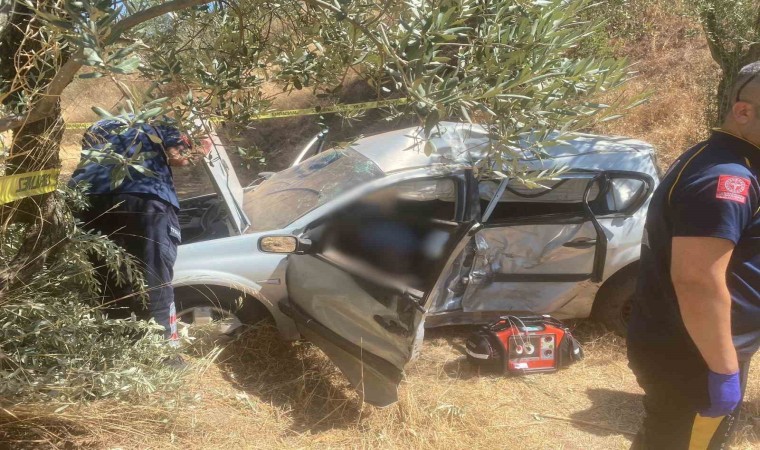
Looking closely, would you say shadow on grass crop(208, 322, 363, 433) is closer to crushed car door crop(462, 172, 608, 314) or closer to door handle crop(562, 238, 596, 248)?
crushed car door crop(462, 172, 608, 314)

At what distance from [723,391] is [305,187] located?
3.21 metres

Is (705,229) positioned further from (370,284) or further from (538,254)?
(538,254)

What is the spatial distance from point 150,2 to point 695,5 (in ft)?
21.2

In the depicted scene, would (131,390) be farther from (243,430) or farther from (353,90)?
(353,90)

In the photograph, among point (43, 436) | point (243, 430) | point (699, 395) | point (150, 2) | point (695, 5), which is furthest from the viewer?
point (695, 5)

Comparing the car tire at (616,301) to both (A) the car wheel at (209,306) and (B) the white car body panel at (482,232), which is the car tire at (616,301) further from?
(A) the car wheel at (209,306)

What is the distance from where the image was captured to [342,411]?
3.89m

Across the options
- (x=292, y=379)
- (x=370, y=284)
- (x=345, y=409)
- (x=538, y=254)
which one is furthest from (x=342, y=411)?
(x=538, y=254)

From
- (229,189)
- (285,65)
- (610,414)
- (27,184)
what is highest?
(285,65)

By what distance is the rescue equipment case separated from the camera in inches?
175

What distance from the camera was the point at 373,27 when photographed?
2143mm

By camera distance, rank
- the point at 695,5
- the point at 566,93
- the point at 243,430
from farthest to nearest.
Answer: the point at 695,5 → the point at 243,430 → the point at 566,93

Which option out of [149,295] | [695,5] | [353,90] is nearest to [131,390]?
[149,295]

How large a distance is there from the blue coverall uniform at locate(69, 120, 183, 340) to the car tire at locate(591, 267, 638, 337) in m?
3.01
